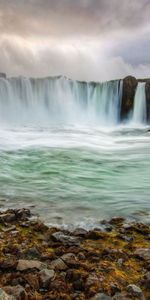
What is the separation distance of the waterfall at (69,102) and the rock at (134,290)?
34.3 metres

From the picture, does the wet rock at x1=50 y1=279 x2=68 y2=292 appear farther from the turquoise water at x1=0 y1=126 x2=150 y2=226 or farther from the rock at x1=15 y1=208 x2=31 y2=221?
the rock at x1=15 y1=208 x2=31 y2=221

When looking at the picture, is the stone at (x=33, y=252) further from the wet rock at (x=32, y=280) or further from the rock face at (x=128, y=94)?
the rock face at (x=128, y=94)

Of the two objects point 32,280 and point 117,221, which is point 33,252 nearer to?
point 32,280

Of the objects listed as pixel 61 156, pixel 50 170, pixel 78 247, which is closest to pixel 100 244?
pixel 78 247

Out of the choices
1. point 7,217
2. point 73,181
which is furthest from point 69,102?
point 7,217

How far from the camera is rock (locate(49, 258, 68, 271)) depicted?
12.8ft

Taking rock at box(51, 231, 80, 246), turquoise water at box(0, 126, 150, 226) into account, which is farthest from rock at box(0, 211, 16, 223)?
rock at box(51, 231, 80, 246)

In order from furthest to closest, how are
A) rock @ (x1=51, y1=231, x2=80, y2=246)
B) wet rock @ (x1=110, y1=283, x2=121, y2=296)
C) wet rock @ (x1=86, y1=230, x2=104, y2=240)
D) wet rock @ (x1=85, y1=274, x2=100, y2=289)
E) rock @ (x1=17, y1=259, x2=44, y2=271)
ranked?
wet rock @ (x1=86, y1=230, x2=104, y2=240), rock @ (x1=51, y1=231, x2=80, y2=246), rock @ (x1=17, y1=259, x2=44, y2=271), wet rock @ (x1=85, y1=274, x2=100, y2=289), wet rock @ (x1=110, y1=283, x2=121, y2=296)

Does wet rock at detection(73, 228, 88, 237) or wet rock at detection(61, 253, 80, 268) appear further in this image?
wet rock at detection(73, 228, 88, 237)

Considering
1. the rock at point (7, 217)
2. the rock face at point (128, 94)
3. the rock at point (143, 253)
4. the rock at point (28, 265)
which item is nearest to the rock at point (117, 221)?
the rock at point (143, 253)

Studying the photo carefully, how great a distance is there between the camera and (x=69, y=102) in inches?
1587

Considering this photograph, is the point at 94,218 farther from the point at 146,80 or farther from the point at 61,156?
the point at 146,80

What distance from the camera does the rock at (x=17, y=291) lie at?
321 centimetres

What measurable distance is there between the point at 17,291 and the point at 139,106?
125 ft
